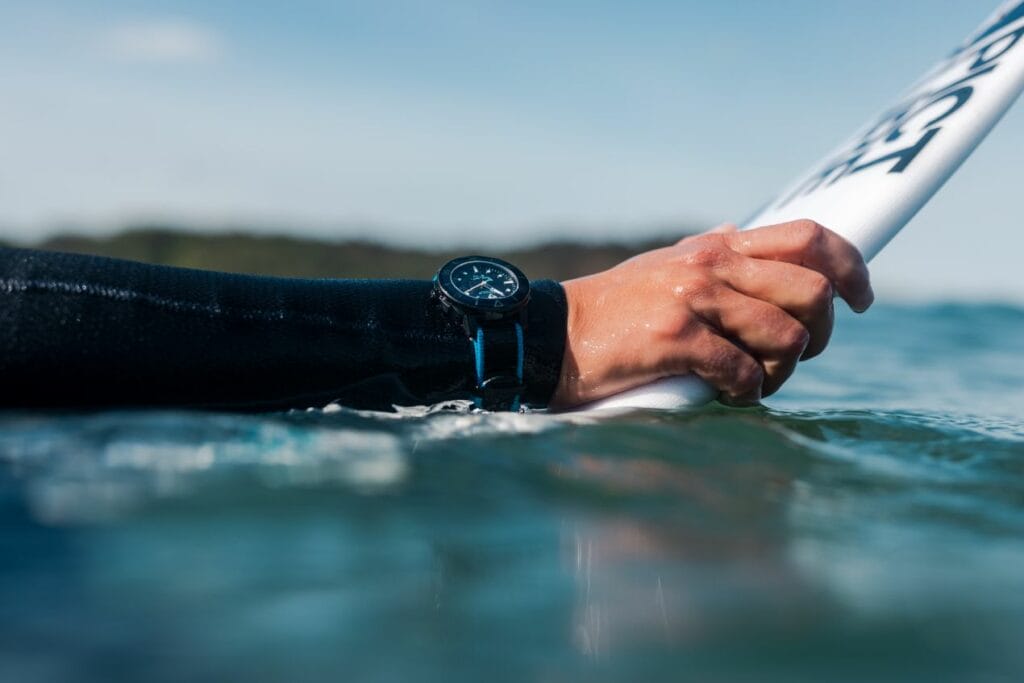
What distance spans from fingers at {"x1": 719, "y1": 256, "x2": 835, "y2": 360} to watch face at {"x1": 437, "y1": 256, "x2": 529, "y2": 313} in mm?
436

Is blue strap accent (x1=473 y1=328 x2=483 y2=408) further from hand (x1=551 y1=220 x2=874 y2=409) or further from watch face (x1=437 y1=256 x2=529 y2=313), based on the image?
hand (x1=551 y1=220 x2=874 y2=409)

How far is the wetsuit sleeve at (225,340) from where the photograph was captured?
170 centimetres

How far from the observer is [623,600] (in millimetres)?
1070

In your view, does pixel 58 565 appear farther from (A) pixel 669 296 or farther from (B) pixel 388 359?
(A) pixel 669 296

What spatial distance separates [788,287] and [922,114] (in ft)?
4.54

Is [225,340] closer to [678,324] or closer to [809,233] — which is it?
[678,324]

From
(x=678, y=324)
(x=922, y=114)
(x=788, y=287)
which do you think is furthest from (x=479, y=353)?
(x=922, y=114)

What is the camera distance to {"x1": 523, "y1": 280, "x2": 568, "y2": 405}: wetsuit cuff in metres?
1.96

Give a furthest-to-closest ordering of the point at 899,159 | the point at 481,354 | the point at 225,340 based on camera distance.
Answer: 1. the point at 899,159
2. the point at 481,354
3. the point at 225,340

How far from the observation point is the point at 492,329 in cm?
192

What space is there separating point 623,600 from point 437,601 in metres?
0.21

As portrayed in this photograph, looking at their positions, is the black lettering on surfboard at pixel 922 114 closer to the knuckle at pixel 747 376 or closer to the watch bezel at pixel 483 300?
the knuckle at pixel 747 376

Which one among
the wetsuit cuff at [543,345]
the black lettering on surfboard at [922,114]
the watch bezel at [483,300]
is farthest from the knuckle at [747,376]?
the black lettering on surfboard at [922,114]

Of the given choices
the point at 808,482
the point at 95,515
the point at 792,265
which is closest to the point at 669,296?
the point at 792,265
